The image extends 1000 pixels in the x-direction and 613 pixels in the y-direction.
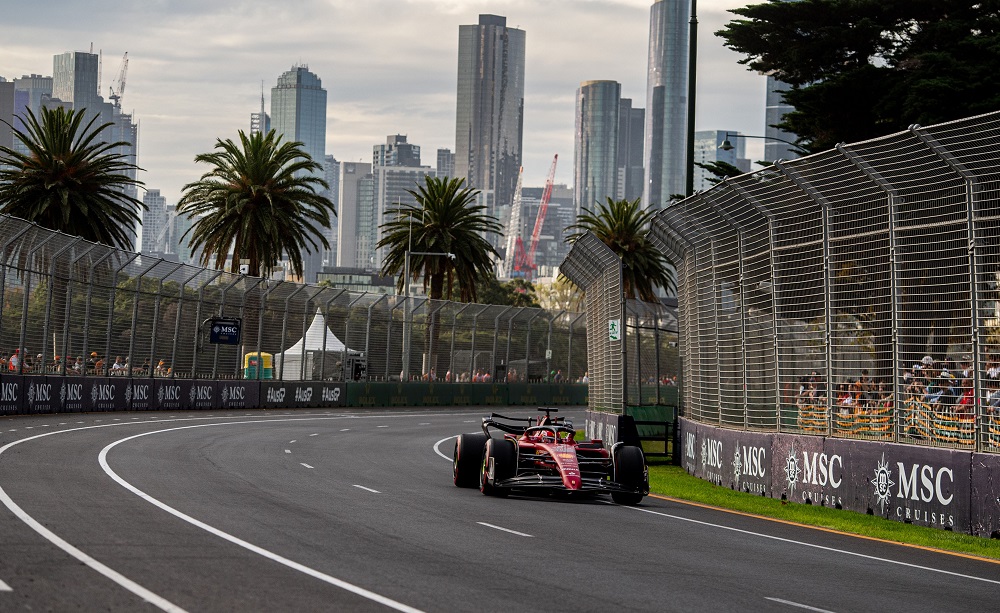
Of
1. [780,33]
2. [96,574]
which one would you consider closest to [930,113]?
[780,33]

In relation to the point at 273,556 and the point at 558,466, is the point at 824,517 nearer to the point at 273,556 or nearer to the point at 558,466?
the point at 558,466

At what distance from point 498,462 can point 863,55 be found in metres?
21.1

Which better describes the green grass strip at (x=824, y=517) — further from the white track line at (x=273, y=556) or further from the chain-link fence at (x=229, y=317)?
the chain-link fence at (x=229, y=317)

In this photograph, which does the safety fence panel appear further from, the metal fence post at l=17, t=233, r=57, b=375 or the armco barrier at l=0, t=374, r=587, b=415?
the armco barrier at l=0, t=374, r=587, b=415

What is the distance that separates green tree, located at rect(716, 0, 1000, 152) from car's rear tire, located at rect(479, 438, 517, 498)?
1699 centimetres

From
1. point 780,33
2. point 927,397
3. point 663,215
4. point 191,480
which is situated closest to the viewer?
point 927,397

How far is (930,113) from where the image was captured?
30.5 meters

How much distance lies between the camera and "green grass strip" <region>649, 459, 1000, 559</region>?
14.0m

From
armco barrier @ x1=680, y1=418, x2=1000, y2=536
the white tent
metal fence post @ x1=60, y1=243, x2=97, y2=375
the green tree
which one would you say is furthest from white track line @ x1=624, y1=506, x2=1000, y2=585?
the white tent

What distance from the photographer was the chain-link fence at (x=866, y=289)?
15.0 metres

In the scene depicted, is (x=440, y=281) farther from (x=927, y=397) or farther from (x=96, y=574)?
(x=96, y=574)

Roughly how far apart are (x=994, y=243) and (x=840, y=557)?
4.42 metres

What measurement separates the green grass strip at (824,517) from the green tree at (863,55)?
1330cm

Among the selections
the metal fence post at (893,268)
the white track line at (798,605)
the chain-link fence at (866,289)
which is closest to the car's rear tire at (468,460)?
the chain-link fence at (866,289)
